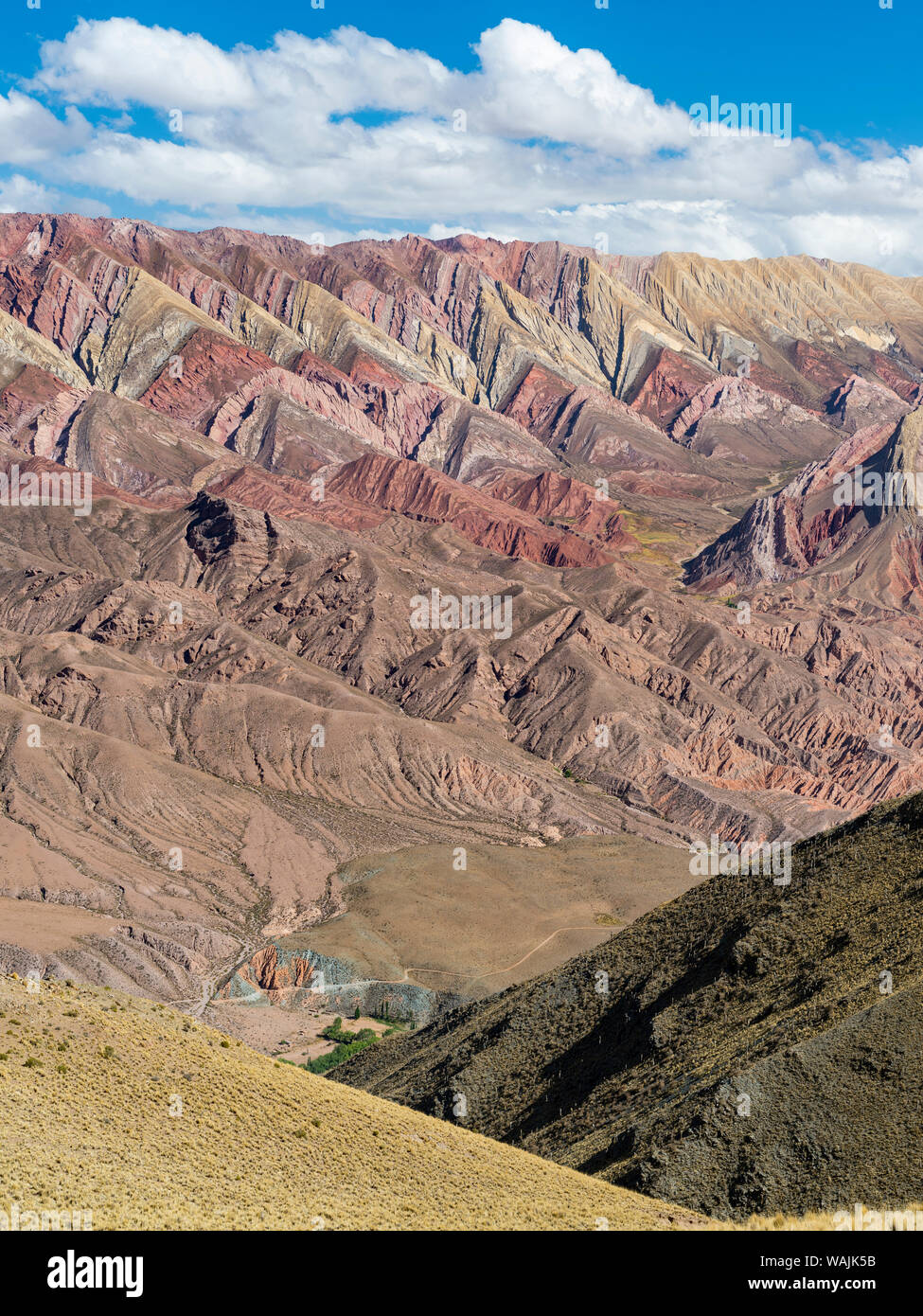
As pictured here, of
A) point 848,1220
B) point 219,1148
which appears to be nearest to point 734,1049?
point 848,1220

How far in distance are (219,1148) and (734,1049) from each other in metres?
22.3

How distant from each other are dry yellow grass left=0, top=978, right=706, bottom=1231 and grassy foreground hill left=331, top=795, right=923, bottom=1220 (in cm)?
397

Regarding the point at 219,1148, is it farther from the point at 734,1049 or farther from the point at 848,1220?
the point at 734,1049

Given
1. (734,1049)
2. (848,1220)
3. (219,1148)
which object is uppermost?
(734,1049)

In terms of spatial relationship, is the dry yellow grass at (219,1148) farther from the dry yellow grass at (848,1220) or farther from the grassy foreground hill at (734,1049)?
the grassy foreground hill at (734,1049)

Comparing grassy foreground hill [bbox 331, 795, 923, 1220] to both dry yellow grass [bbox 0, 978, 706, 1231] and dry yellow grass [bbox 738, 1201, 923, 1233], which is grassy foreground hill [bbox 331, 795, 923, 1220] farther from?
dry yellow grass [bbox 0, 978, 706, 1231]

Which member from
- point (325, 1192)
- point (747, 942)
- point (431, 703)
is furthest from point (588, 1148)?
point (431, 703)

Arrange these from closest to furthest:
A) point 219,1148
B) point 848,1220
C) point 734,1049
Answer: point 848,1220 → point 219,1148 → point 734,1049

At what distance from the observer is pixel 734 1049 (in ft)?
161

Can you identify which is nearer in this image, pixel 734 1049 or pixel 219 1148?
pixel 219 1148

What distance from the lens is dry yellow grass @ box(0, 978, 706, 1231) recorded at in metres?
31.2

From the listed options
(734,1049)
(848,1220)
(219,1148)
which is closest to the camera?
(848,1220)

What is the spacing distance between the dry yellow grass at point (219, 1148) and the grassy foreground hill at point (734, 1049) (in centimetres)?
397
